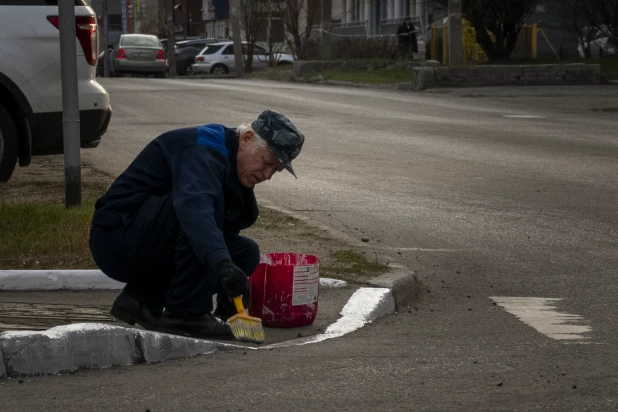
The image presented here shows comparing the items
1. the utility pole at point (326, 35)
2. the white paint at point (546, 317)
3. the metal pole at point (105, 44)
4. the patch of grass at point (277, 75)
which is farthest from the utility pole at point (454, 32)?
the white paint at point (546, 317)

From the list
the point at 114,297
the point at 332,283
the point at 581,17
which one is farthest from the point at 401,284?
the point at 581,17

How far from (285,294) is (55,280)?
141cm

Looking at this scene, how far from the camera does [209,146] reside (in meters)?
5.08

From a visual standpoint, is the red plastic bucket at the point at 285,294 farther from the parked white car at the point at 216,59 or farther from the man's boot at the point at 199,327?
the parked white car at the point at 216,59

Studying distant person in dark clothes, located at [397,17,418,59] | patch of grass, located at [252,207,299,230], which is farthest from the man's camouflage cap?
distant person in dark clothes, located at [397,17,418,59]

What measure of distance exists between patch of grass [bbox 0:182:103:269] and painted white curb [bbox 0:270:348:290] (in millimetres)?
269

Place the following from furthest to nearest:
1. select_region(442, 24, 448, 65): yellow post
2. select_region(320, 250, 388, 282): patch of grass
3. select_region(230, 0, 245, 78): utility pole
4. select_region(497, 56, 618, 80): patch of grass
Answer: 1. select_region(230, 0, 245, 78): utility pole
2. select_region(442, 24, 448, 65): yellow post
3. select_region(497, 56, 618, 80): patch of grass
4. select_region(320, 250, 388, 282): patch of grass

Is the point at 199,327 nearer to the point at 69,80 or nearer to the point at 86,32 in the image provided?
the point at 69,80

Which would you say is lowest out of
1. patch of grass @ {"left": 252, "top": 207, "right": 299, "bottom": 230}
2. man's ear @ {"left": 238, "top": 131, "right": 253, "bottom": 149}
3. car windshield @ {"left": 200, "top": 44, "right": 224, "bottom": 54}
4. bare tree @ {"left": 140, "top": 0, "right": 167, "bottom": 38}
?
patch of grass @ {"left": 252, "top": 207, "right": 299, "bottom": 230}

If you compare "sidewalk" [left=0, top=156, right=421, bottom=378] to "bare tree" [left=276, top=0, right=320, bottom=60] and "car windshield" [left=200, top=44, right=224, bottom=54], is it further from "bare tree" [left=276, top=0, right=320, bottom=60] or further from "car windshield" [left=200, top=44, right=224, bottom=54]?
"car windshield" [left=200, top=44, right=224, bottom=54]

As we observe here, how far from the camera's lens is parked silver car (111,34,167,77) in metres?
42.8

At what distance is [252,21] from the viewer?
49.4 metres

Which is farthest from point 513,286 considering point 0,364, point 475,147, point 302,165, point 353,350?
point 475,147

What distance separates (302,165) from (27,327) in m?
7.95
